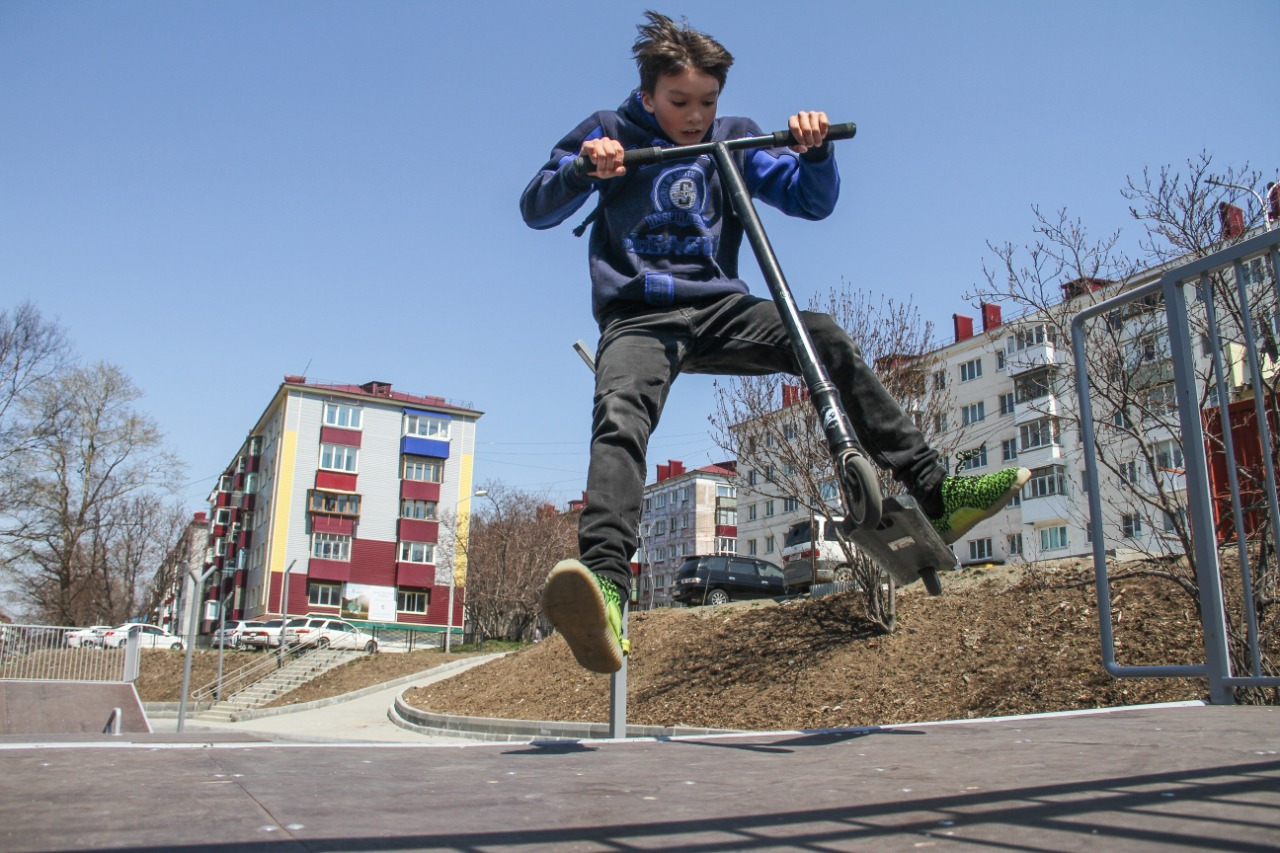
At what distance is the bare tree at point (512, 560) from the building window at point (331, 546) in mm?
8326

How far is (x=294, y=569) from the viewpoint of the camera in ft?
178

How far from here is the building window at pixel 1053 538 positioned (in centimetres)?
4744

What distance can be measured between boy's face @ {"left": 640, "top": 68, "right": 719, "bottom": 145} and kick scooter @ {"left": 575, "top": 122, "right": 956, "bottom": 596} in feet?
1.37

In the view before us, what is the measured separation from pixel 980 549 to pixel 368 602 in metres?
34.5

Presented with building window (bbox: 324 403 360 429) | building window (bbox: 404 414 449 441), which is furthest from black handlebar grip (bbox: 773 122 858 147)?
building window (bbox: 404 414 449 441)

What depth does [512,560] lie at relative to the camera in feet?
163

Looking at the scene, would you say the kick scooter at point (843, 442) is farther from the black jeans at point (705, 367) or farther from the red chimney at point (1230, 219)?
the red chimney at point (1230, 219)

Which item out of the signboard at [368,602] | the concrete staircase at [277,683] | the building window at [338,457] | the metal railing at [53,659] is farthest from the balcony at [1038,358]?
the building window at [338,457]

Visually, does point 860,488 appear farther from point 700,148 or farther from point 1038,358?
point 1038,358

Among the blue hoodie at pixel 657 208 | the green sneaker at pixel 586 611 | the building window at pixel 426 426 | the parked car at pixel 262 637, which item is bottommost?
the parked car at pixel 262 637

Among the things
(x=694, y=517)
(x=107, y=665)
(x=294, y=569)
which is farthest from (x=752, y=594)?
(x=694, y=517)

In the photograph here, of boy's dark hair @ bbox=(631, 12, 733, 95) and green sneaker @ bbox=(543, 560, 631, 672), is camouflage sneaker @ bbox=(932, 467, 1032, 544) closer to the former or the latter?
green sneaker @ bbox=(543, 560, 631, 672)

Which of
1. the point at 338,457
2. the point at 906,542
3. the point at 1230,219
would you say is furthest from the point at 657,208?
the point at 338,457

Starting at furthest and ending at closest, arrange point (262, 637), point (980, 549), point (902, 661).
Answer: point (980, 549) < point (262, 637) < point (902, 661)
